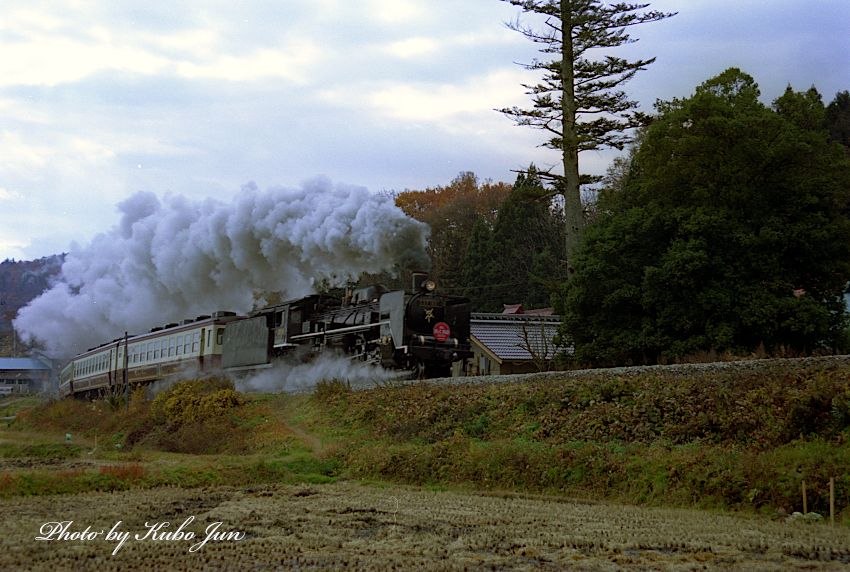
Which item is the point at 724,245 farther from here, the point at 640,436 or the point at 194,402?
the point at 194,402

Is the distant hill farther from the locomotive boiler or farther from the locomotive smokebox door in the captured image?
the locomotive smokebox door

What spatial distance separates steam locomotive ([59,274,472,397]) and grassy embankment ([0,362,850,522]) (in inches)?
89.4

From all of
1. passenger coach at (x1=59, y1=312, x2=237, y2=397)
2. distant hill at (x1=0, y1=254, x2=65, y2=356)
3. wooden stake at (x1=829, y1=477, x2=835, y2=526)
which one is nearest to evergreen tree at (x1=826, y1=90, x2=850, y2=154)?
passenger coach at (x1=59, y1=312, x2=237, y2=397)

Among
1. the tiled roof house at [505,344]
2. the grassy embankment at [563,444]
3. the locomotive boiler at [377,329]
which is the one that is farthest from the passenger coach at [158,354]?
the grassy embankment at [563,444]

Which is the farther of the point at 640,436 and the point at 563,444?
the point at 563,444

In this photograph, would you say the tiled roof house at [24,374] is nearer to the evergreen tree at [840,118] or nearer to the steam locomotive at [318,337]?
the steam locomotive at [318,337]

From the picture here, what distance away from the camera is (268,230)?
35312 mm

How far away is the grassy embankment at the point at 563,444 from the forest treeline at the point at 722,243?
6.68 meters

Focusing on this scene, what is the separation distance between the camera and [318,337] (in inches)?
1158

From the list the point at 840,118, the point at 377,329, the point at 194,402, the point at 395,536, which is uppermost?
the point at 840,118

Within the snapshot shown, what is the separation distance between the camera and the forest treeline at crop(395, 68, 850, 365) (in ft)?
81.1

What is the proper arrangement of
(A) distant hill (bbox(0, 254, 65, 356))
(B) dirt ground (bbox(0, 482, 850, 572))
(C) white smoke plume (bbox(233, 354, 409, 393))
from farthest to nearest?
(A) distant hill (bbox(0, 254, 65, 356)) < (C) white smoke plume (bbox(233, 354, 409, 393)) < (B) dirt ground (bbox(0, 482, 850, 572))

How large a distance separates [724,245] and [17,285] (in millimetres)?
153677

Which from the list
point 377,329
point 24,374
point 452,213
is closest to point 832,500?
point 377,329
